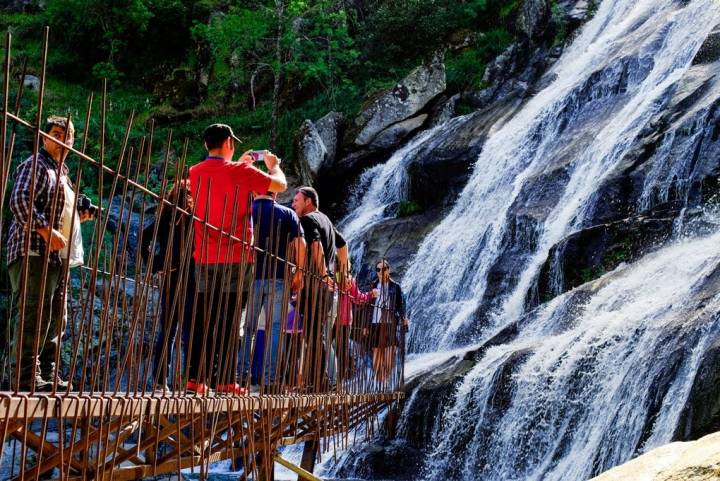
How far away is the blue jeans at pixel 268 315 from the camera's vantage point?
5.67 metres

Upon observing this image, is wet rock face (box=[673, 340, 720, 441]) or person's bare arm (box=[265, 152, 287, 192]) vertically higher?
person's bare arm (box=[265, 152, 287, 192])

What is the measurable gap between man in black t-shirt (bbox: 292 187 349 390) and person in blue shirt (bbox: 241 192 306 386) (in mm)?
303

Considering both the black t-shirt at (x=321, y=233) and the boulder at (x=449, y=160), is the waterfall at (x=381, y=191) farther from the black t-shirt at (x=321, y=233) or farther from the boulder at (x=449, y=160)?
the black t-shirt at (x=321, y=233)

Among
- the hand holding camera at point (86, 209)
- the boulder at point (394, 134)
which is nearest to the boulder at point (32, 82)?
the boulder at point (394, 134)

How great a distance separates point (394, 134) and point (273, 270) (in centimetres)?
1750

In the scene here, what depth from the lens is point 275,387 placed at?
234 inches

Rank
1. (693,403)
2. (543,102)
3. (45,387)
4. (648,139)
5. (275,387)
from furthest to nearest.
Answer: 1. (543,102)
2. (648,139)
3. (693,403)
4. (275,387)
5. (45,387)

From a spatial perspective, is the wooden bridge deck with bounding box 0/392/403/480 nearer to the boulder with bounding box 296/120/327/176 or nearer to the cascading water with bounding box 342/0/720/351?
Result: the cascading water with bounding box 342/0/720/351

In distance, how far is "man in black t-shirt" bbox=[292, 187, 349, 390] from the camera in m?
6.84

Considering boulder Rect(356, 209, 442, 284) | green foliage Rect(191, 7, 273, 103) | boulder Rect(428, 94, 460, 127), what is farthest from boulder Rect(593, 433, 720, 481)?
green foliage Rect(191, 7, 273, 103)

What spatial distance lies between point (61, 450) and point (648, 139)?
13197 millimetres

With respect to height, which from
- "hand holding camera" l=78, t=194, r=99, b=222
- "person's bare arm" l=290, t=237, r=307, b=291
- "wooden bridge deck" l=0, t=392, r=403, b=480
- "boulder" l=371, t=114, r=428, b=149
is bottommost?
"wooden bridge deck" l=0, t=392, r=403, b=480

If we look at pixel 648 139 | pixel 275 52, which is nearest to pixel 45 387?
pixel 648 139

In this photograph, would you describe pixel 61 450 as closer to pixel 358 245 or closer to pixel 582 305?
pixel 582 305
